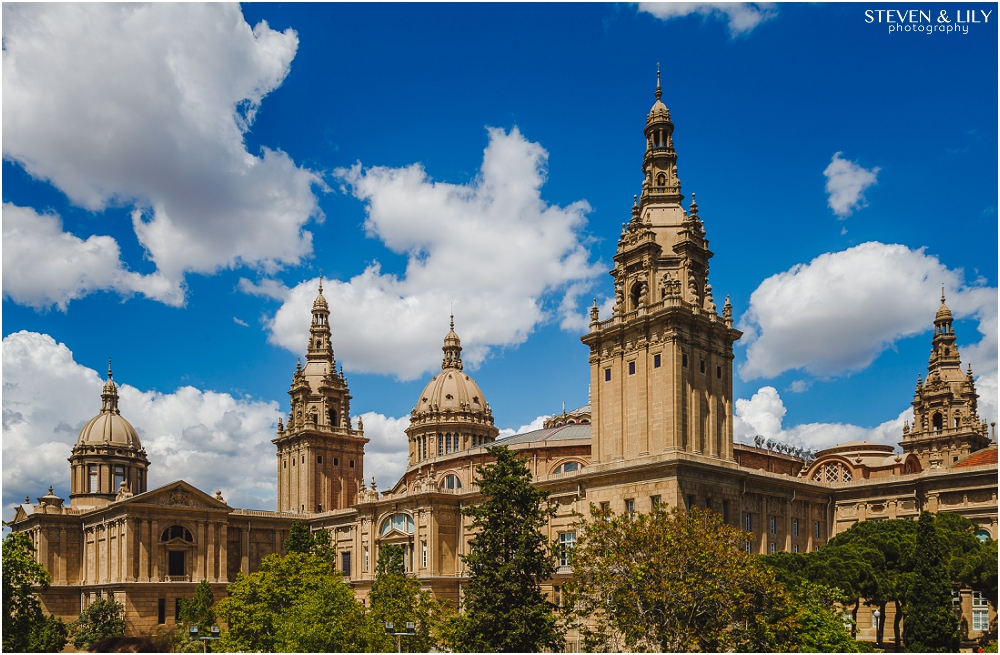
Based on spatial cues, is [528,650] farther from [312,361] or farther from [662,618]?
[312,361]

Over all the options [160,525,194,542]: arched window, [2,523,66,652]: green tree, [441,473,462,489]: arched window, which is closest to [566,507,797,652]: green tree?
[2,523,66,652]: green tree

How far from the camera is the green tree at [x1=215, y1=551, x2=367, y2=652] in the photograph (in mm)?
58688

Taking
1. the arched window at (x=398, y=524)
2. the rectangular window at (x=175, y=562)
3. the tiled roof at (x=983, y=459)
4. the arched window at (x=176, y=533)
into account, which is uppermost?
the tiled roof at (x=983, y=459)

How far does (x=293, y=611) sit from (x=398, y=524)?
29989mm

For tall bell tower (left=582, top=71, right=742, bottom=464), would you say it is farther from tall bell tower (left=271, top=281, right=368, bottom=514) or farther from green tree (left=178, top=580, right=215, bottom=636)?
tall bell tower (left=271, top=281, right=368, bottom=514)

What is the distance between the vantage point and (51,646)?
76.9m

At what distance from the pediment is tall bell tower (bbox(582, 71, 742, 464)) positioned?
169ft

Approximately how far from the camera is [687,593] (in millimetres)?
47781

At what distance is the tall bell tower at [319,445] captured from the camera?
403ft

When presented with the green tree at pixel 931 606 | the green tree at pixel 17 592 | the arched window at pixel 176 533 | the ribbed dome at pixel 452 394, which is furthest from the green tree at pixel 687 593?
the ribbed dome at pixel 452 394

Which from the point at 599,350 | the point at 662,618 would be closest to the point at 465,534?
the point at 599,350

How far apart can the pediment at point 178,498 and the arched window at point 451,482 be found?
1008 inches

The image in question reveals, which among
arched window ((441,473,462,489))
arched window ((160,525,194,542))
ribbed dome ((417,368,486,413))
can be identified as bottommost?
arched window ((160,525,194,542))

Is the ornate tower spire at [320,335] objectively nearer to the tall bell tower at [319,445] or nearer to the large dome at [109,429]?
the tall bell tower at [319,445]
